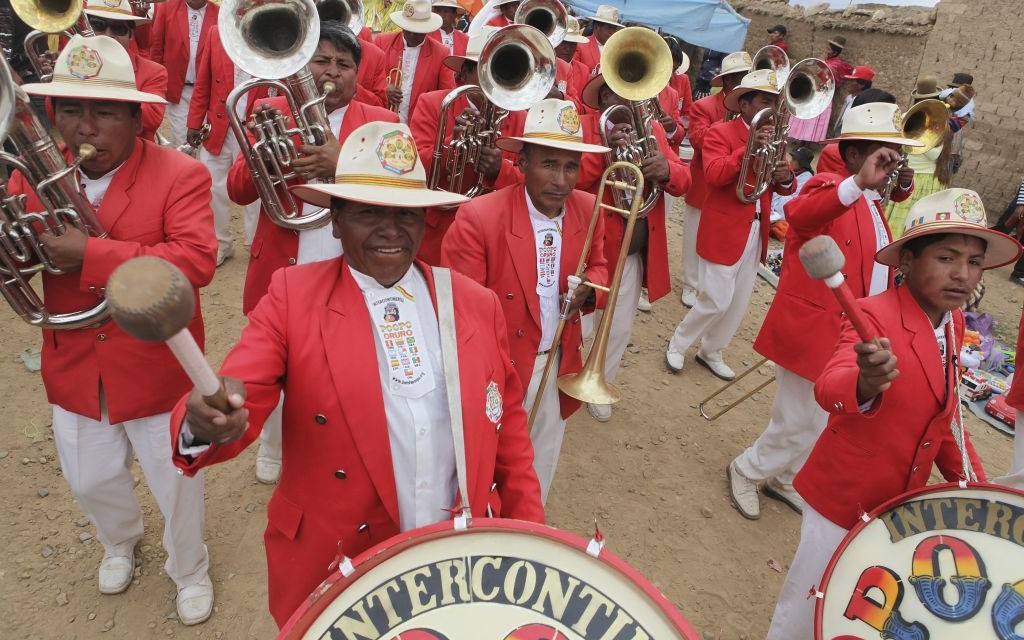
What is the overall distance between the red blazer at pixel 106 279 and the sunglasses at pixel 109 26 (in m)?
3.72

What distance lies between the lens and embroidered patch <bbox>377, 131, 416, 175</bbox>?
223 cm

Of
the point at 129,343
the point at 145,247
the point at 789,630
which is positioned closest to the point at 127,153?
the point at 145,247

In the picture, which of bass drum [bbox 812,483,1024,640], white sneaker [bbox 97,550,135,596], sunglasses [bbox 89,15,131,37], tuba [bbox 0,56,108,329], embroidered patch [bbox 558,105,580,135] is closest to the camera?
bass drum [bbox 812,483,1024,640]

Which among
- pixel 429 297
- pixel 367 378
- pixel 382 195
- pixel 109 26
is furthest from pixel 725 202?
pixel 109 26

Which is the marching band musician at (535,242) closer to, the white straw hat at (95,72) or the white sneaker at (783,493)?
the white straw hat at (95,72)

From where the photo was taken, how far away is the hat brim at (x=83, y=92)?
264 centimetres

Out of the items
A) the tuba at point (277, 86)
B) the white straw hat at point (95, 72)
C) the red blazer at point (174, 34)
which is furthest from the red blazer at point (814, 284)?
the red blazer at point (174, 34)

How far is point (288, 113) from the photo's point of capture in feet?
12.6

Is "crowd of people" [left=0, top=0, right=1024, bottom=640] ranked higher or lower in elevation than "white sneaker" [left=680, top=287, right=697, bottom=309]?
higher

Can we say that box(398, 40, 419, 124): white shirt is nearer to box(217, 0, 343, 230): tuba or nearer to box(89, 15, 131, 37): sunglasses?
box(89, 15, 131, 37): sunglasses

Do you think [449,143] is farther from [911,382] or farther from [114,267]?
[911,382]

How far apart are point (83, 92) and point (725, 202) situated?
16.1 feet

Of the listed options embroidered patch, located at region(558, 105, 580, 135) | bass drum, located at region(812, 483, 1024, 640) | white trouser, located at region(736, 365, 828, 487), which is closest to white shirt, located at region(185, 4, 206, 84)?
embroidered patch, located at region(558, 105, 580, 135)

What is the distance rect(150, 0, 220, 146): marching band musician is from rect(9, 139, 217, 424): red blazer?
4.82 m
